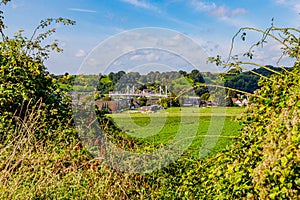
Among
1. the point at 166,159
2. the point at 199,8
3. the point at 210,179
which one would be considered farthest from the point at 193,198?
the point at 199,8

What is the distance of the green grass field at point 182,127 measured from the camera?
5586 mm

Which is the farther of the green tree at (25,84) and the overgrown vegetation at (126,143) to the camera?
the green tree at (25,84)

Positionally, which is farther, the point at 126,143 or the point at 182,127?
the point at 182,127

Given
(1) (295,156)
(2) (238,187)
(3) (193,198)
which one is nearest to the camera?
(1) (295,156)

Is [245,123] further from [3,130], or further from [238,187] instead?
[3,130]

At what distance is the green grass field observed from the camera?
5586 millimetres

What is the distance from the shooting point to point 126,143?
5.59 meters

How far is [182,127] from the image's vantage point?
23.0 ft

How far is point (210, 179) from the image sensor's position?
407cm

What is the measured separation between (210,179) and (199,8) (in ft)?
13.5

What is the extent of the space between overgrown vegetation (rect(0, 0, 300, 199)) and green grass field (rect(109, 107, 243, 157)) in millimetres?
394

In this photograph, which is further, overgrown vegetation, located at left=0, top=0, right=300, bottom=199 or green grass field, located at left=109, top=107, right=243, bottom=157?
green grass field, located at left=109, top=107, right=243, bottom=157

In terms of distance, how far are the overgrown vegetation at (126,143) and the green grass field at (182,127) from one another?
39 cm

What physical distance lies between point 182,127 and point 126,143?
168 cm
